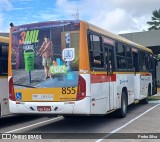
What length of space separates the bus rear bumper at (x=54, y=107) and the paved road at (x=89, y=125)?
855mm

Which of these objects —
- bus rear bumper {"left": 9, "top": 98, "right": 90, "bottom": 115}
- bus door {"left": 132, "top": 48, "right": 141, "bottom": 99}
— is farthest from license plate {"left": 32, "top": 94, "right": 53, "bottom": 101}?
bus door {"left": 132, "top": 48, "right": 141, "bottom": 99}

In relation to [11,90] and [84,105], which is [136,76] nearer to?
[84,105]

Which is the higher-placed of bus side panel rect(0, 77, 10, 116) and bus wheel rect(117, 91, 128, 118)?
bus side panel rect(0, 77, 10, 116)

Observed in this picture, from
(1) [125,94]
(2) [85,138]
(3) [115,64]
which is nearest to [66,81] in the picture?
(2) [85,138]

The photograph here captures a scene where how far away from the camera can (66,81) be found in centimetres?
1020

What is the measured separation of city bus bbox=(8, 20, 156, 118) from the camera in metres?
10.1

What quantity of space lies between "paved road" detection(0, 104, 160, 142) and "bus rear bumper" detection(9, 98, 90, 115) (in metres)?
0.85

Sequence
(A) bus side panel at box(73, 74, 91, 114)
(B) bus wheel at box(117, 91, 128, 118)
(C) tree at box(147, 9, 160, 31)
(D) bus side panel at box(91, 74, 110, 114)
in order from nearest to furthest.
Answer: (A) bus side panel at box(73, 74, 91, 114), (D) bus side panel at box(91, 74, 110, 114), (B) bus wheel at box(117, 91, 128, 118), (C) tree at box(147, 9, 160, 31)

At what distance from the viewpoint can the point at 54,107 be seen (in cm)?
1016

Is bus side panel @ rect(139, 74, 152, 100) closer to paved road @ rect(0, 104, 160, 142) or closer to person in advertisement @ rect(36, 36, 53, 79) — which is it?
paved road @ rect(0, 104, 160, 142)

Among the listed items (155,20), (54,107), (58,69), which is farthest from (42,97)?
(155,20)

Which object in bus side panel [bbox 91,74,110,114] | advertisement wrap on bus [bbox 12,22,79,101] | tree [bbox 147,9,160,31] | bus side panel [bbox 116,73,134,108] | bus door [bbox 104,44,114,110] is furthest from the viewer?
tree [bbox 147,9,160,31]

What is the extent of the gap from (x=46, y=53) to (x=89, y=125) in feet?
9.87

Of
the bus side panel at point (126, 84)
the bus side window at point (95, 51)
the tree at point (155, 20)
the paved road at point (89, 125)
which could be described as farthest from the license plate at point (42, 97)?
the tree at point (155, 20)
